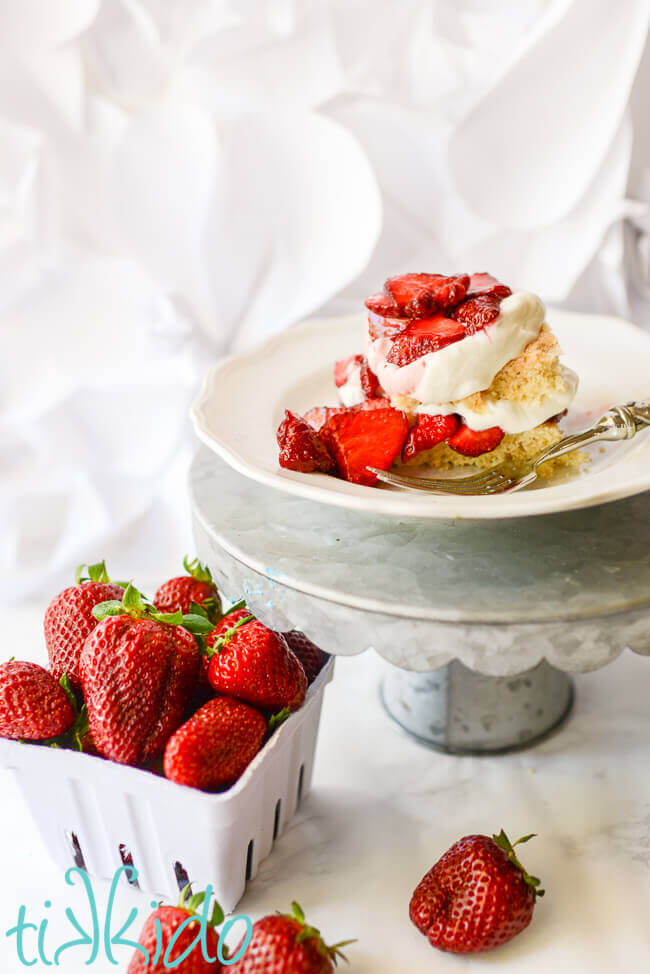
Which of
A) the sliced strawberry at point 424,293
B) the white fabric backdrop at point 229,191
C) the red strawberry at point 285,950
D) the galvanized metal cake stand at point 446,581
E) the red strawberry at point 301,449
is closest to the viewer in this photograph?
the red strawberry at point 285,950

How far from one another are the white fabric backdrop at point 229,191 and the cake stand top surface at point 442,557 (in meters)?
0.73

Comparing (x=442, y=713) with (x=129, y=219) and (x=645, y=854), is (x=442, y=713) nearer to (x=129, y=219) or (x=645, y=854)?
(x=645, y=854)

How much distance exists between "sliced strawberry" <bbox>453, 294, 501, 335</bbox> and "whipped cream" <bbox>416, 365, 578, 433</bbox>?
11cm

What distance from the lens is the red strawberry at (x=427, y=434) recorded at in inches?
54.4

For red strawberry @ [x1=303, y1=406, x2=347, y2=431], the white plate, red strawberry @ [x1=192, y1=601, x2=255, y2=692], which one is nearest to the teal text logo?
red strawberry @ [x1=192, y1=601, x2=255, y2=692]

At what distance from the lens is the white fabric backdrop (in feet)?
6.18

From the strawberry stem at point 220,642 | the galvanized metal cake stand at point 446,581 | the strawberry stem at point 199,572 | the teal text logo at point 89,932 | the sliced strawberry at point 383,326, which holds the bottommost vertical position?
the teal text logo at point 89,932

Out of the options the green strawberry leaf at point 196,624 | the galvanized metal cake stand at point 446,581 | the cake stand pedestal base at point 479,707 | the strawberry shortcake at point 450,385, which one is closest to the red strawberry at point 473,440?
the strawberry shortcake at point 450,385

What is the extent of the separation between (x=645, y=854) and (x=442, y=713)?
0.35 metres

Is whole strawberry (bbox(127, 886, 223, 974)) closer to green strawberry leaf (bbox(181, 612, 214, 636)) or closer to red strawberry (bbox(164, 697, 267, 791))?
red strawberry (bbox(164, 697, 267, 791))

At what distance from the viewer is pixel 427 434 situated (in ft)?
4.54

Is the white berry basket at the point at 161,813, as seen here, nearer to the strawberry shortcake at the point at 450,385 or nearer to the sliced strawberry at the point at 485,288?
the strawberry shortcake at the point at 450,385

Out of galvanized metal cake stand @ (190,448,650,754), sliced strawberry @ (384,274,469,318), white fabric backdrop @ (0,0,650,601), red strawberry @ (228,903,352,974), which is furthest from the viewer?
white fabric backdrop @ (0,0,650,601)

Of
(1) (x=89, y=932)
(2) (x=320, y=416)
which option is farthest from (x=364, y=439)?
(1) (x=89, y=932)
